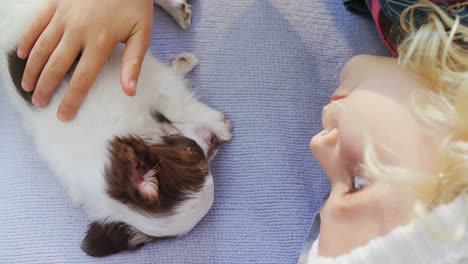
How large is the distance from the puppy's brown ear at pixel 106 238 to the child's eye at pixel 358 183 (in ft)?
2.34

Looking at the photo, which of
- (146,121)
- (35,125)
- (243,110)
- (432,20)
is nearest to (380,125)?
(432,20)

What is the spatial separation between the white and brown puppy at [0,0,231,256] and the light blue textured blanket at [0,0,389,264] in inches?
5.4

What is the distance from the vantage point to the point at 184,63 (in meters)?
1.28

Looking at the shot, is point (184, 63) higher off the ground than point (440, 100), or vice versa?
point (440, 100)

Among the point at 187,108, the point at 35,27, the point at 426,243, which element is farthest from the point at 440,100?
the point at 35,27

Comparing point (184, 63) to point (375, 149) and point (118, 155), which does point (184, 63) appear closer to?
point (118, 155)

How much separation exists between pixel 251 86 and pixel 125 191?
2.05 feet

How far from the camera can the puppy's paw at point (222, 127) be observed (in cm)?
123

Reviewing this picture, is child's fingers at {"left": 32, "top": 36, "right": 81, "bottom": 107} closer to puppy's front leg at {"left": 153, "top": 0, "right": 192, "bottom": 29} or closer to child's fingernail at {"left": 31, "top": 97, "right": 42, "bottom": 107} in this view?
child's fingernail at {"left": 31, "top": 97, "right": 42, "bottom": 107}

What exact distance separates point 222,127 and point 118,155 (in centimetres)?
42

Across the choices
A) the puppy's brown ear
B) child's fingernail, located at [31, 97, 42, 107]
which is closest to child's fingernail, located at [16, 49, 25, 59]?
child's fingernail, located at [31, 97, 42, 107]

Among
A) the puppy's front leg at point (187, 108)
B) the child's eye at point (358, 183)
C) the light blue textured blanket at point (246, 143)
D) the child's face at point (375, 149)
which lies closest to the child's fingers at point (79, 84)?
the puppy's front leg at point (187, 108)

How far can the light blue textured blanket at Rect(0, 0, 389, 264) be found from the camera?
48.1 inches

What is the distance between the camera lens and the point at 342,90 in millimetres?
1076
